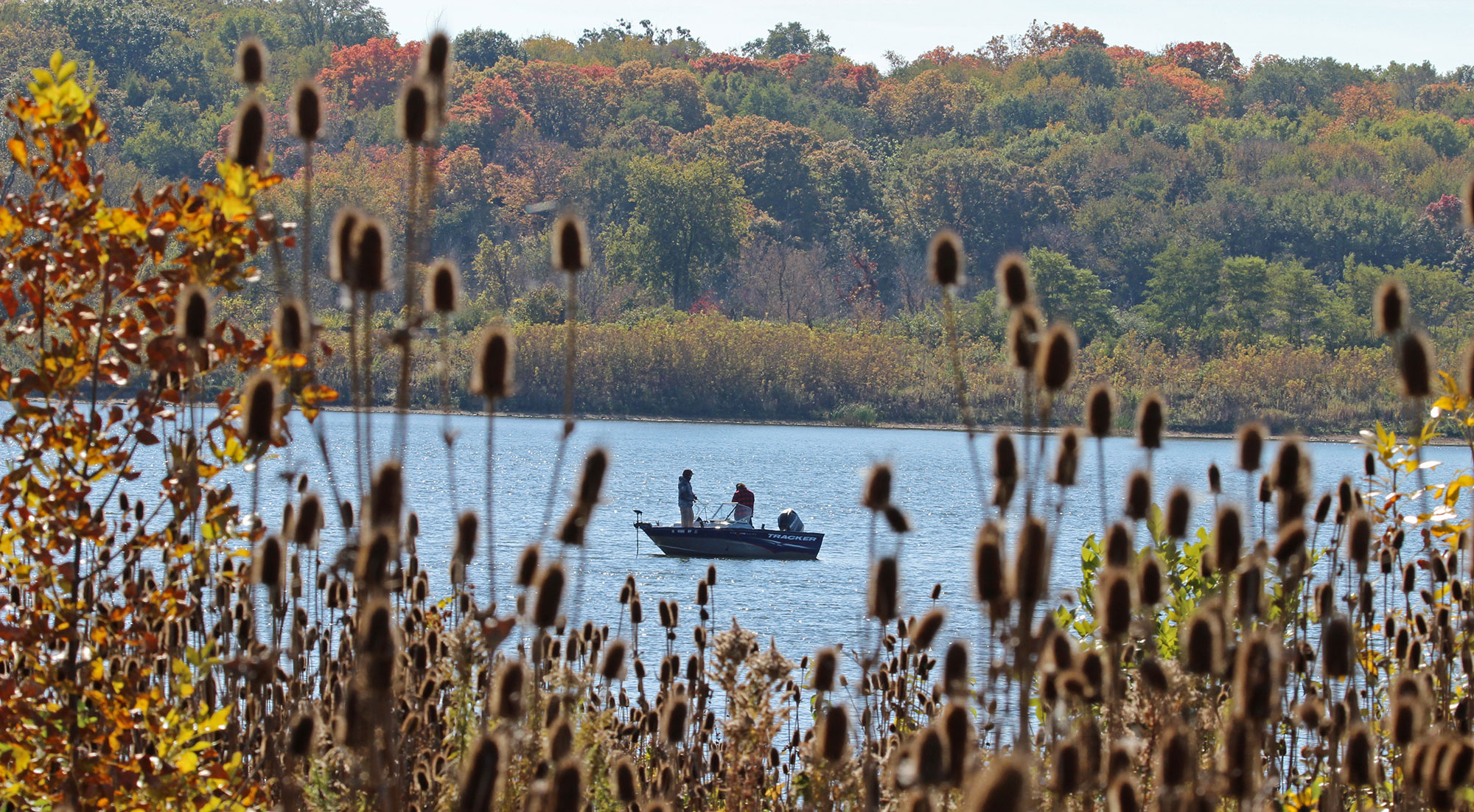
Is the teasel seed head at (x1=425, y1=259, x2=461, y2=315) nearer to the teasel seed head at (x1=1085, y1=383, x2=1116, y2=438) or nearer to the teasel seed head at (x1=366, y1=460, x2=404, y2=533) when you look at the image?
the teasel seed head at (x1=366, y1=460, x2=404, y2=533)

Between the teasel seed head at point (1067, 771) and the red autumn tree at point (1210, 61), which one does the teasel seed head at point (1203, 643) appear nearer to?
the teasel seed head at point (1067, 771)

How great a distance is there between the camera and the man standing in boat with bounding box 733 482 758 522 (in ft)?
107

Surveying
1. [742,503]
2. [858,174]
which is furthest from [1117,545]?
[858,174]

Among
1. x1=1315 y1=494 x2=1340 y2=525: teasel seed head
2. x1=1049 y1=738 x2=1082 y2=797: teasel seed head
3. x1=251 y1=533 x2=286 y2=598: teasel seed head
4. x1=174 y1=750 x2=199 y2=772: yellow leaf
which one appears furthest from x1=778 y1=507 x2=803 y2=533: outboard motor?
x1=1049 y1=738 x2=1082 y2=797: teasel seed head

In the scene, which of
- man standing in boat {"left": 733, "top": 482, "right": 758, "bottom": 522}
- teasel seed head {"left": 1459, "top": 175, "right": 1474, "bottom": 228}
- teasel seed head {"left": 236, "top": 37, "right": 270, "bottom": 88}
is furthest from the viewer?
man standing in boat {"left": 733, "top": 482, "right": 758, "bottom": 522}

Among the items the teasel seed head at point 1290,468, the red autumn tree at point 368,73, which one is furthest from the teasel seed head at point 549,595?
the red autumn tree at point 368,73

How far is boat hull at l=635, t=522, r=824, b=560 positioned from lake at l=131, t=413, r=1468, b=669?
13.9 inches

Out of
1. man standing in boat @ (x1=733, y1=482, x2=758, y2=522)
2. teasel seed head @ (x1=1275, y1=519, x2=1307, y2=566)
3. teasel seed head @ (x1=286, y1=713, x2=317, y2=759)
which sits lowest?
man standing in boat @ (x1=733, y1=482, x2=758, y2=522)

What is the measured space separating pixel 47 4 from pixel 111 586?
145016mm

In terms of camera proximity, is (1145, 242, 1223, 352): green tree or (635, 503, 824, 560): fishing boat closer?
(635, 503, 824, 560): fishing boat

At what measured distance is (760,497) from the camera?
50.8m

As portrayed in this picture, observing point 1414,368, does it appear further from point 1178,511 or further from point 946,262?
point 946,262

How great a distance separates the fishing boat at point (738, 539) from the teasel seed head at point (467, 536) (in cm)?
2848

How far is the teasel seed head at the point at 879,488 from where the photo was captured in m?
3.37
